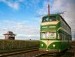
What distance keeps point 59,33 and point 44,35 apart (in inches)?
59.8

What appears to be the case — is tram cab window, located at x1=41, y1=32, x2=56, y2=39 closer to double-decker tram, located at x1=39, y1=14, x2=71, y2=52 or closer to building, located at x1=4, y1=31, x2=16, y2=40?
double-decker tram, located at x1=39, y1=14, x2=71, y2=52

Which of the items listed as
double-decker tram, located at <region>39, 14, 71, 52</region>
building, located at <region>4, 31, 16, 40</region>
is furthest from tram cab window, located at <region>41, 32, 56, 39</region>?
building, located at <region>4, 31, 16, 40</region>

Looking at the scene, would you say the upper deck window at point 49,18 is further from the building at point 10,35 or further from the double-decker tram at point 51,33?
the building at point 10,35

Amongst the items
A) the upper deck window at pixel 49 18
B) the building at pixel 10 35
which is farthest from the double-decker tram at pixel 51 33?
the building at pixel 10 35

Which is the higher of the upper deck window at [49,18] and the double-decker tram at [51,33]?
the upper deck window at [49,18]

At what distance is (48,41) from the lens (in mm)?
17438

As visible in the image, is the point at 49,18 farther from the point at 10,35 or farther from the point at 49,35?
the point at 10,35

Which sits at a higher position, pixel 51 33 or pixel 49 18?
pixel 49 18

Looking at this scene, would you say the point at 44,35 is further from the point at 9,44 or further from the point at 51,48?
the point at 9,44

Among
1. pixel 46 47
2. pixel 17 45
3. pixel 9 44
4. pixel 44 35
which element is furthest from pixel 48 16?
pixel 17 45

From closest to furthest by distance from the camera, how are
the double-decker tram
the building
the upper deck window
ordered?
the double-decker tram → the upper deck window → the building

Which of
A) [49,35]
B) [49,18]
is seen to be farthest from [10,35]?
[49,35]

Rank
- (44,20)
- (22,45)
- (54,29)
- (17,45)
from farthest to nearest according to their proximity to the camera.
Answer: (22,45) → (17,45) → (44,20) → (54,29)

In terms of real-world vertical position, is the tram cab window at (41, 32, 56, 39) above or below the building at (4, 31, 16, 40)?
below
